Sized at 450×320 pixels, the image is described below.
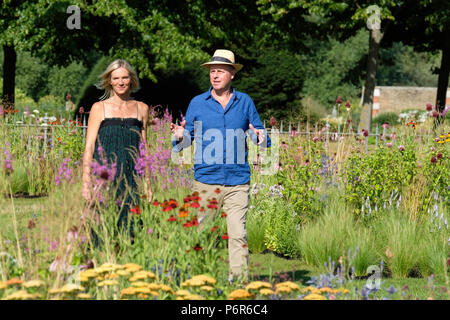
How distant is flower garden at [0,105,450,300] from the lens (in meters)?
3.86

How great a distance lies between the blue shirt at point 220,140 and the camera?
482 centimetres

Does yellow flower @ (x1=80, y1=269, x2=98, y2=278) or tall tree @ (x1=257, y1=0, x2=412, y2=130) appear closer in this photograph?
yellow flower @ (x1=80, y1=269, x2=98, y2=278)

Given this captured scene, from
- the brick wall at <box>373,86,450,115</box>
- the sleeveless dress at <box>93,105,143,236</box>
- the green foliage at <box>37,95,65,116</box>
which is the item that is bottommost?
the sleeveless dress at <box>93,105,143,236</box>

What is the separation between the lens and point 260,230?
6844mm

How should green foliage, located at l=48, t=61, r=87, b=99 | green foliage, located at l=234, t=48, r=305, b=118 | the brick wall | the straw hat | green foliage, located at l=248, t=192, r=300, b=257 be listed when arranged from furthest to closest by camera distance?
green foliage, located at l=48, t=61, r=87, b=99 < the brick wall < green foliage, located at l=234, t=48, r=305, b=118 < green foliage, located at l=248, t=192, r=300, b=257 < the straw hat

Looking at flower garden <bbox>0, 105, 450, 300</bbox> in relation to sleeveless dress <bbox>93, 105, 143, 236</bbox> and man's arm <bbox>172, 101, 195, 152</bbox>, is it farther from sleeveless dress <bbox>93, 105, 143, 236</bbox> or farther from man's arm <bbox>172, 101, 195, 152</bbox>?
man's arm <bbox>172, 101, 195, 152</bbox>

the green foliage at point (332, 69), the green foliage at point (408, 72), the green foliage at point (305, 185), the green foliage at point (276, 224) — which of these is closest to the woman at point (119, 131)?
the green foliage at point (276, 224)

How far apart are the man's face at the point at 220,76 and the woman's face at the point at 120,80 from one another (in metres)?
0.66

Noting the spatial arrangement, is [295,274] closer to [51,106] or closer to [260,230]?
[260,230]

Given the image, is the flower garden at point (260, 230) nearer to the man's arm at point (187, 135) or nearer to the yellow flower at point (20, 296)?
the yellow flower at point (20, 296)

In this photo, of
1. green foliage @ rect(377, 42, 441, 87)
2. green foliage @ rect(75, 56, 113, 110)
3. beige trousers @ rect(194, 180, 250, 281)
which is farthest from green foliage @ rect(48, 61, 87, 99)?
beige trousers @ rect(194, 180, 250, 281)

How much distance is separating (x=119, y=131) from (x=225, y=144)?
84 centimetres

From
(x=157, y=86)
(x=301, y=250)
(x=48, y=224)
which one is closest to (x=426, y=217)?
(x=301, y=250)

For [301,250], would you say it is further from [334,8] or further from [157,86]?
[157,86]
